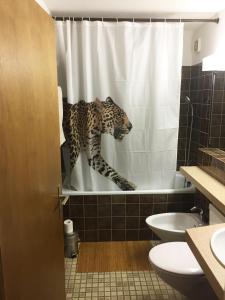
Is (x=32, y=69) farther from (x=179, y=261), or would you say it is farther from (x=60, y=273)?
(x=179, y=261)

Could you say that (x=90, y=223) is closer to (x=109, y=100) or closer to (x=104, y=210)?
(x=104, y=210)

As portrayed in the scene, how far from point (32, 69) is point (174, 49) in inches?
69.4

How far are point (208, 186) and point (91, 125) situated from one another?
4.02 ft

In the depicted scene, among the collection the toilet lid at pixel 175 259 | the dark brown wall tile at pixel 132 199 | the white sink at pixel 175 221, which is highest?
the dark brown wall tile at pixel 132 199

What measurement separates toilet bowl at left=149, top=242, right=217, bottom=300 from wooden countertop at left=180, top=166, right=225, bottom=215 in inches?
16.0

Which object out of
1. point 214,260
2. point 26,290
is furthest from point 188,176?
point 26,290

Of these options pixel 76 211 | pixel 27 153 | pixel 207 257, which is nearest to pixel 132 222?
pixel 76 211

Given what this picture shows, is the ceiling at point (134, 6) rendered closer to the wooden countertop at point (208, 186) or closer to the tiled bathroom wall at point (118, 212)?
the wooden countertop at point (208, 186)

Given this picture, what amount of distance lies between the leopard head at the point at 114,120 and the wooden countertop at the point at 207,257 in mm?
1443

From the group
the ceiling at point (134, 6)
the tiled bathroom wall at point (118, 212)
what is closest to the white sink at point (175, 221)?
the tiled bathroom wall at point (118, 212)

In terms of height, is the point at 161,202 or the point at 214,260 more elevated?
the point at 214,260

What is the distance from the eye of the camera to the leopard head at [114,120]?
247cm

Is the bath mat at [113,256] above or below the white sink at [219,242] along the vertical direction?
below

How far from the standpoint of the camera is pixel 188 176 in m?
2.14
